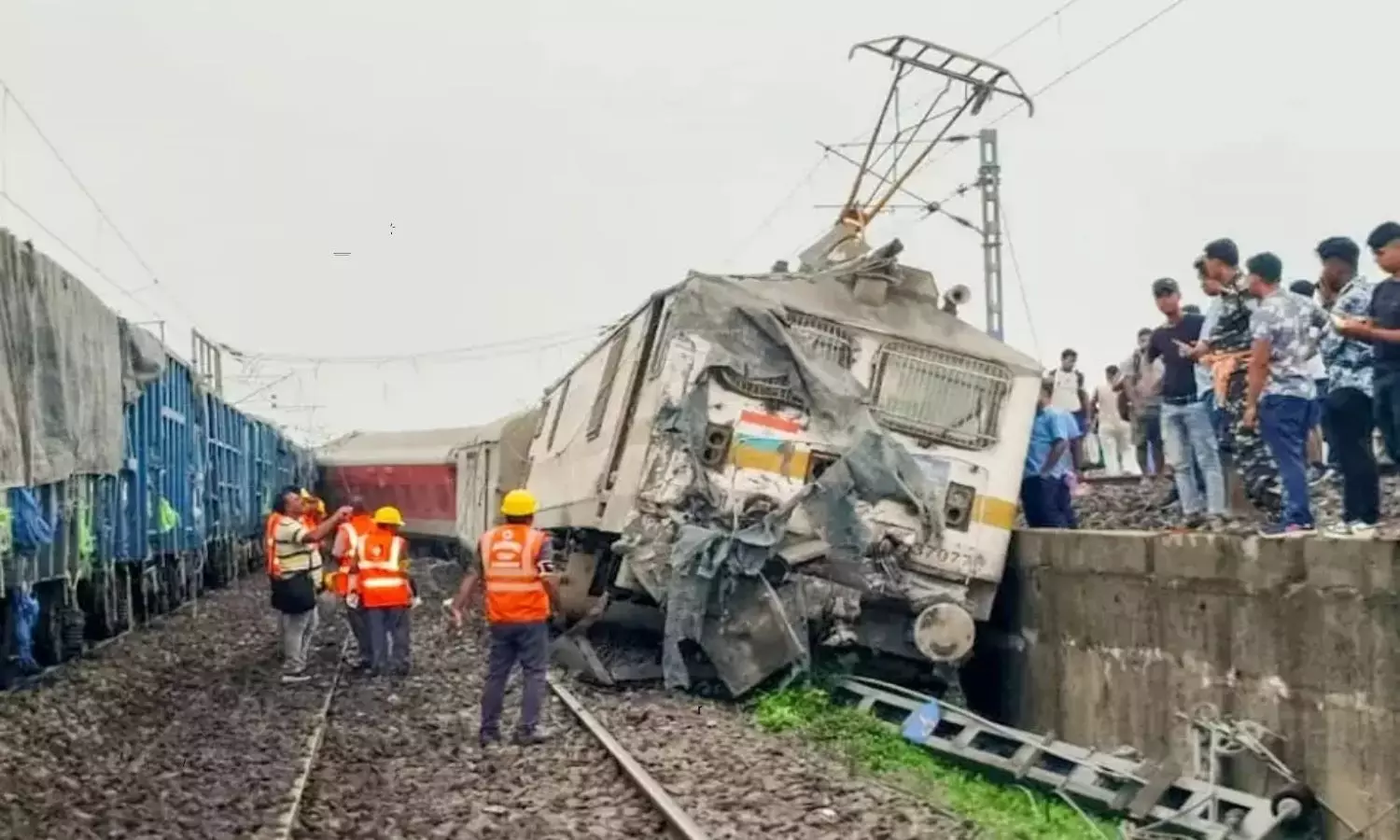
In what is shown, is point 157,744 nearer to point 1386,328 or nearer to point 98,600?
point 98,600

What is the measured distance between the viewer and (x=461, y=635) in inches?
629

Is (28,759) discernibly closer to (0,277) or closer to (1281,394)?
(0,277)

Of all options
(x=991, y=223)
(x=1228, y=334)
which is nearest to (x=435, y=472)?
(x=991, y=223)

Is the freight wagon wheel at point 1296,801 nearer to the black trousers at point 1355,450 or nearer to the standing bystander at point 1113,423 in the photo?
the black trousers at point 1355,450

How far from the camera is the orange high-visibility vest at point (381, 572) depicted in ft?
40.3

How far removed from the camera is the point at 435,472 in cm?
3164

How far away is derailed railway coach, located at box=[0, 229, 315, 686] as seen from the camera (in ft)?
33.5

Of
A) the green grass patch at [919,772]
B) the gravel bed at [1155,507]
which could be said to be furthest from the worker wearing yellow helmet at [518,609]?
the gravel bed at [1155,507]

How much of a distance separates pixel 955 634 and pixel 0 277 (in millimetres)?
6681

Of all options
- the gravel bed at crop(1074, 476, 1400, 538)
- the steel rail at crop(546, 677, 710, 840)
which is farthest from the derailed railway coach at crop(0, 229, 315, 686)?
the gravel bed at crop(1074, 476, 1400, 538)

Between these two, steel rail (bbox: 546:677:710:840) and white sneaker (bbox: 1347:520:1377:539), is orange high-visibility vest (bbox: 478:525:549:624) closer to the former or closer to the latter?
steel rail (bbox: 546:677:710:840)

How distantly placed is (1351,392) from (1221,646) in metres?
1.67

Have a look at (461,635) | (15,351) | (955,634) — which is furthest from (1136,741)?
(461,635)

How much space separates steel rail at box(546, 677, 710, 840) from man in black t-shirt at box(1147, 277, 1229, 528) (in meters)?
3.97
